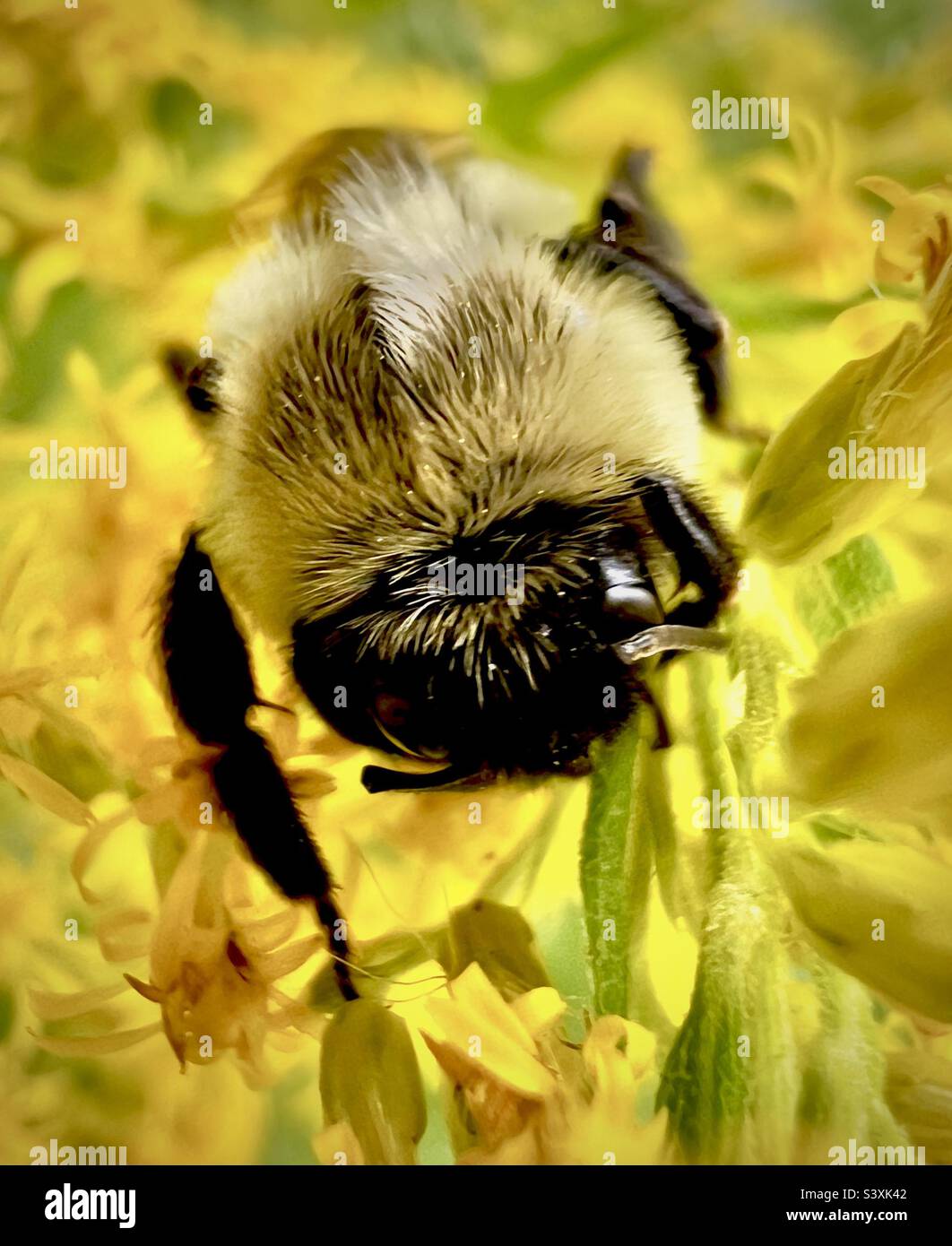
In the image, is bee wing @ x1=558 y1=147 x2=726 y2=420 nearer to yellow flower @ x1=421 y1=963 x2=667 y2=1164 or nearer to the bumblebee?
the bumblebee

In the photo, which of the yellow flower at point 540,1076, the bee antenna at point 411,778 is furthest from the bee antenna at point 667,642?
the yellow flower at point 540,1076

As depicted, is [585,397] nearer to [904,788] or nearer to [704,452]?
[704,452]

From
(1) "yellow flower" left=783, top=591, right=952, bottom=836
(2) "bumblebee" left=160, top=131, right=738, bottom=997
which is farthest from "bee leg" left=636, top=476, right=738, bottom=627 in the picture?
(1) "yellow flower" left=783, top=591, right=952, bottom=836

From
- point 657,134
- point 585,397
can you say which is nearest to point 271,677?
point 585,397

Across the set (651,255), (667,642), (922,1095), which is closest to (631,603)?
(667,642)

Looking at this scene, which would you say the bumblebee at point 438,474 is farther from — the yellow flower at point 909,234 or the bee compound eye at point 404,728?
the yellow flower at point 909,234

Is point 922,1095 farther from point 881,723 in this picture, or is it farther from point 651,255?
point 651,255
